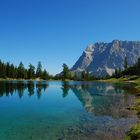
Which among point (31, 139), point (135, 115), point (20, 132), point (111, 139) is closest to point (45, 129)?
point (20, 132)

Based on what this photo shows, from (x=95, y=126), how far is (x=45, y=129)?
5.98 meters

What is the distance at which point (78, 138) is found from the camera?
966 inches

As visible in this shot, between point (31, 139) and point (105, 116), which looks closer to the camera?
point (31, 139)

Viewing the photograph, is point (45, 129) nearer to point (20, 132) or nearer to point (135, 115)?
point (20, 132)

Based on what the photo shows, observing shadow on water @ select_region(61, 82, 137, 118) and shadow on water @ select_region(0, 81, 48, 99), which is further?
shadow on water @ select_region(0, 81, 48, 99)

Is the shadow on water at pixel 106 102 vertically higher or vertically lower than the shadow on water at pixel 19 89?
lower

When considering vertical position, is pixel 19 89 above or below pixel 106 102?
above

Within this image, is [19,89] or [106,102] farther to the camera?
[19,89]

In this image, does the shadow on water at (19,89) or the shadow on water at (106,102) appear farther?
the shadow on water at (19,89)

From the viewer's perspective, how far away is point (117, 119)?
35.5 meters

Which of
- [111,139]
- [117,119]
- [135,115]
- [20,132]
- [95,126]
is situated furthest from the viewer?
[135,115]

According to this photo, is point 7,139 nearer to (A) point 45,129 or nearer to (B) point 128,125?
(A) point 45,129

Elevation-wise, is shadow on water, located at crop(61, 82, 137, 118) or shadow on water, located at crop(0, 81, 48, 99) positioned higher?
shadow on water, located at crop(0, 81, 48, 99)

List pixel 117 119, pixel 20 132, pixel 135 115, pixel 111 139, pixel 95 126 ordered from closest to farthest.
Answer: pixel 111 139 → pixel 20 132 → pixel 95 126 → pixel 117 119 → pixel 135 115
